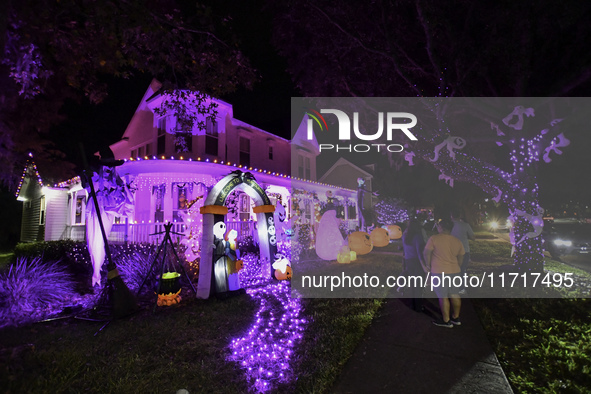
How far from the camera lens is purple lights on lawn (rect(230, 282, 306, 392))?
143 inches

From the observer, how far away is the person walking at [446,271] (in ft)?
16.5

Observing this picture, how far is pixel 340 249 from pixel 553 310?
606cm

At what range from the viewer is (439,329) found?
5.04 meters

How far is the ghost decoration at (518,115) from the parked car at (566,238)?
541cm

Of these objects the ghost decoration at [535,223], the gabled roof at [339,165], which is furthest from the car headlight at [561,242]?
the gabled roof at [339,165]

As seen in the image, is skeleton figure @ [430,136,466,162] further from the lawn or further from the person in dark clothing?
the lawn

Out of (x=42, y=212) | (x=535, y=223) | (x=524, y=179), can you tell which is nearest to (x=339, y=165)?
(x=524, y=179)

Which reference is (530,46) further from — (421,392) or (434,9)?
(421,392)

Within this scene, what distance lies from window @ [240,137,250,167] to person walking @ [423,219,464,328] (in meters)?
12.1

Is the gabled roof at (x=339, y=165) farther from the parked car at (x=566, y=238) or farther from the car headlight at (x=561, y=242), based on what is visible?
the car headlight at (x=561, y=242)

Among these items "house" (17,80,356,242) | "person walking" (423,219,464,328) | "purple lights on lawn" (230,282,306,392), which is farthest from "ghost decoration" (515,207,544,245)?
"house" (17,80,356,242)

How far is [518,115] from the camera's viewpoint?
339 inches

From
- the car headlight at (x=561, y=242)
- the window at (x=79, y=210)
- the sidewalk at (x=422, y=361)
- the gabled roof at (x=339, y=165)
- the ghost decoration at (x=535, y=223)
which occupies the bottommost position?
the sidewalk at (x=422, y=361)

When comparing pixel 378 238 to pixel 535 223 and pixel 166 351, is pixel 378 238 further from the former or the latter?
pixel 166 351
